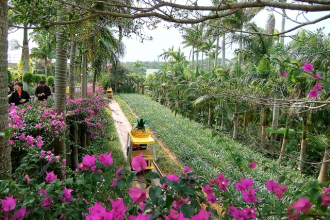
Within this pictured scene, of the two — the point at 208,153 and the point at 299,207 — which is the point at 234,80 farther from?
the point at 299,207

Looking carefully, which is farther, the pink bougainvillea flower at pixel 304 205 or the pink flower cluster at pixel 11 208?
the pink flower cluster at pixel 11 208

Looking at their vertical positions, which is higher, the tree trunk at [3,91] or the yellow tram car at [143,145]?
the tree trunk at [3,91]

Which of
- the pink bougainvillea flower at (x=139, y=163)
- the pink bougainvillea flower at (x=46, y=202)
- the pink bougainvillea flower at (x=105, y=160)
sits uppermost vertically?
the pink bougainvillea flower at (x=139, y=163)

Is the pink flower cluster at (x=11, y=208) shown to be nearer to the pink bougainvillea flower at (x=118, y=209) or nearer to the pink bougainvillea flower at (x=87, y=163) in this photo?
the pink bougainvillea flower at (x=87, y=163)

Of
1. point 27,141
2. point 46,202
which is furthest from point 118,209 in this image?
point 27,141

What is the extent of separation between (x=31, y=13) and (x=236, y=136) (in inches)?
448

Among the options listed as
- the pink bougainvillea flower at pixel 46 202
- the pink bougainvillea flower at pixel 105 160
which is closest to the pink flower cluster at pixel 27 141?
the pink bougainvillea flower at pixel 46 202

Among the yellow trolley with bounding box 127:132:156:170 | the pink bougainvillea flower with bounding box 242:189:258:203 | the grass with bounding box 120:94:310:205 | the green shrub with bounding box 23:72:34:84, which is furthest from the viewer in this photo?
the green shrub with bounding box 23:72:34:84

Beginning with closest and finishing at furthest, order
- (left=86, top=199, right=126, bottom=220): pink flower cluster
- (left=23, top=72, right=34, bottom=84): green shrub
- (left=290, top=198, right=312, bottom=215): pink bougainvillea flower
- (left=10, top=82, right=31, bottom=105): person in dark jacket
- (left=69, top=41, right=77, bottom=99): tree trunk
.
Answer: (left=290, top=198, right=312, bottom=215): pink bougainvillea flower
(left=86, top=199, right=126, bottom=220): pink flower cluster
(left=10, top=82, right=31, bottom=105): person in dark jacket
(left=69, top=41, right=77, bottom=99): tree trunk
(left=23, top=72, right=34, bottom=84): green shrub

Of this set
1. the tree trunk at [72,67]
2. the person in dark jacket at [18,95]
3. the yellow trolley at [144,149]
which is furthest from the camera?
the tree trunk at [72,67]

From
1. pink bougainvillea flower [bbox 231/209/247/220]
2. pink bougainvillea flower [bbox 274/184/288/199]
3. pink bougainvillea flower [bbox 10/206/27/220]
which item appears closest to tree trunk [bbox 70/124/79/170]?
pink bougainvillea flower [bbox 10/206/27/220]

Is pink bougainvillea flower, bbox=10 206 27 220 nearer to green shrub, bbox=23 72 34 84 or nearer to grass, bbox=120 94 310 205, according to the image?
grass, bbox=120 94 310 205

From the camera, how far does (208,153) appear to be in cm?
830

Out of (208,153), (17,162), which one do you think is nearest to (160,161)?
(208,153)
